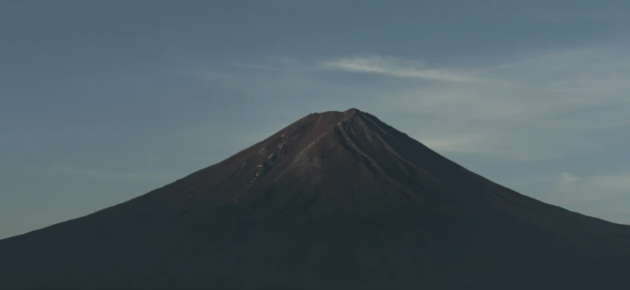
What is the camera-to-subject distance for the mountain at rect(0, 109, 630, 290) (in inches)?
6476

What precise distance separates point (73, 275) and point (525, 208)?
306 ft

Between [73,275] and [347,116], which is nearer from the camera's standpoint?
[73,275]

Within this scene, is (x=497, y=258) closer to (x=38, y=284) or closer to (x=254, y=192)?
(x=254, y=192)

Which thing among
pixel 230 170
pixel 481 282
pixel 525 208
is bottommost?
pixel 481 282

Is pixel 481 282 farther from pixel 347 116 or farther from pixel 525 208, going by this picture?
pixel 347 116

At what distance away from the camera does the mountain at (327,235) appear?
16450cm

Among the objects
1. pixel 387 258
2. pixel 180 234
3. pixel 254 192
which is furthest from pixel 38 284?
pixel 387 258

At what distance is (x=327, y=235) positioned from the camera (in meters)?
176

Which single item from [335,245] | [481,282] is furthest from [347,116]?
[481,282]

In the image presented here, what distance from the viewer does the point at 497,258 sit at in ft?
571

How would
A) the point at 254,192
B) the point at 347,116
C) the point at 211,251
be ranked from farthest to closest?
the point at 347,116, the point at 254,192, the point at 211,251

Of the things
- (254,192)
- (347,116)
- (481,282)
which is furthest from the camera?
(347,116)

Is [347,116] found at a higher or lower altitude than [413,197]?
higher

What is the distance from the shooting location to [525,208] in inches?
7731
